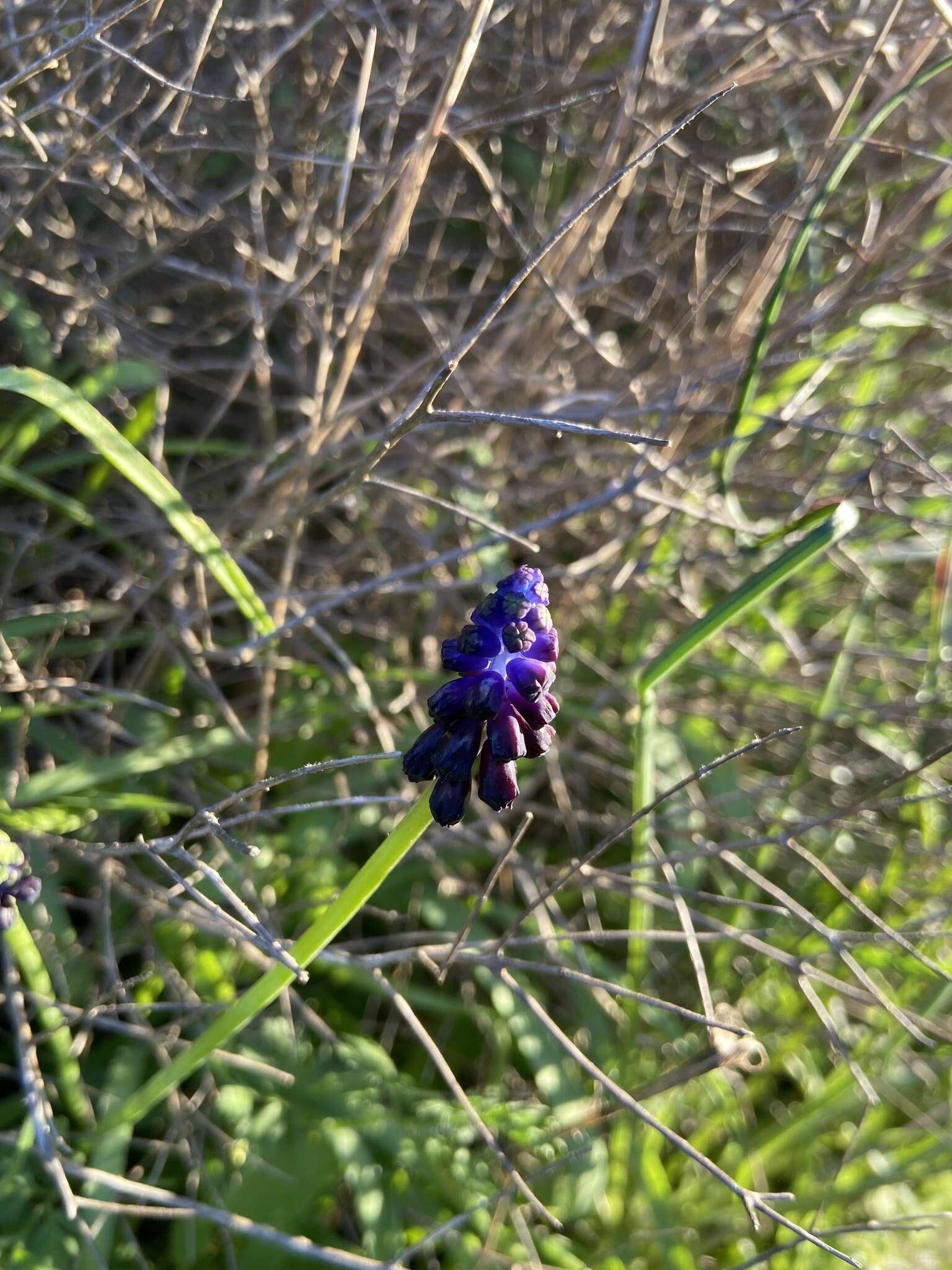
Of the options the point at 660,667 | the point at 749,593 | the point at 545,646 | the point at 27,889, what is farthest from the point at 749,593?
the point at 27,889

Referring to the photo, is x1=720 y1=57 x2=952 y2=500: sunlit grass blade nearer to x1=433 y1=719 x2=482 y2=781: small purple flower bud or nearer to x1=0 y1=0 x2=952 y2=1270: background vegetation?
x1=0 y1=0 x2=952 y2=1270: background vegetation

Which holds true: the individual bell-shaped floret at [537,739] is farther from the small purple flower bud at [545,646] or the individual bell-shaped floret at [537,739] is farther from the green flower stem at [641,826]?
the green flower stem at [641,826]

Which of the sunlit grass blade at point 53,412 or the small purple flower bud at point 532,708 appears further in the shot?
the sunlit grass blade at point 53,412

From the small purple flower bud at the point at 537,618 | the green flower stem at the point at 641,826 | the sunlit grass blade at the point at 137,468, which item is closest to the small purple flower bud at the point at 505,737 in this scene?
the small purple flower bud at the point at 537,618

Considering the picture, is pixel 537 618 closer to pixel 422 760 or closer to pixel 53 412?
pixel 422 760

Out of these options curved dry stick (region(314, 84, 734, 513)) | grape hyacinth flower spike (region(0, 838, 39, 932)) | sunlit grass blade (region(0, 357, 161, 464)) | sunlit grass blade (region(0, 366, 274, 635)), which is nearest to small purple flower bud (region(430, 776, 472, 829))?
curved dry stick (region(314, 84, 734, 513))

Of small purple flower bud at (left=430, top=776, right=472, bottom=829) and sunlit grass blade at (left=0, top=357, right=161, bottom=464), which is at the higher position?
sunlit grass blade at (left=0, top=357, right=161, bottom=464)
